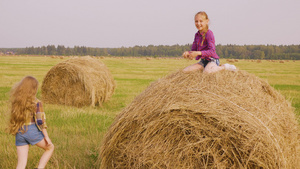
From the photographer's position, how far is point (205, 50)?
18.0 feet

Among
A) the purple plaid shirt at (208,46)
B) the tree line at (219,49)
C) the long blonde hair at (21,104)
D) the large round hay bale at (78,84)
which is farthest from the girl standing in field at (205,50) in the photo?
the tree line at (219,49)

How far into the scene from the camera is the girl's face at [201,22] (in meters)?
5.29

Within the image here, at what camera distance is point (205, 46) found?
5.56 meters

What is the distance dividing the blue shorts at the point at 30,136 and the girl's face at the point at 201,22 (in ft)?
11.1

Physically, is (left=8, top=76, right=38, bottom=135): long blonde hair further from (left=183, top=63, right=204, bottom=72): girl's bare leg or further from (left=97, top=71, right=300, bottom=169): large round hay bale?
(left=183, top=63, right=204, bottom=72): girl's bare leg

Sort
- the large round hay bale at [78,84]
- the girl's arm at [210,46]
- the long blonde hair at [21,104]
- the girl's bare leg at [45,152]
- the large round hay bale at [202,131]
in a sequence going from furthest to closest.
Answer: the large round hay bale at [78,84] → the girl's arm at [210,46] → the girl's bare leg at [45,152] → the long blonde hair at [21,104] → the large round hay bale at [202,131]

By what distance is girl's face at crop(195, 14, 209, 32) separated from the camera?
17.3 ft

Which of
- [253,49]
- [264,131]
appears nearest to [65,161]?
[264,131]

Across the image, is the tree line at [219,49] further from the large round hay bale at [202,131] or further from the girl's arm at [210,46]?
the large round hay bale at [202,131]

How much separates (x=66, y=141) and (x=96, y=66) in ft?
19.8

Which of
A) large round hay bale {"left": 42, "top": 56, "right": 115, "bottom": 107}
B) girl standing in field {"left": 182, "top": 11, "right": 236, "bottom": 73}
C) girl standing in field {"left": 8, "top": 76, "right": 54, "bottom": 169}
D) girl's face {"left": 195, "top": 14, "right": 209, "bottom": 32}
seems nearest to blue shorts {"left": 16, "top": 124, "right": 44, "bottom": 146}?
girl standing in field {"left": 8, "top": 76, "right": 54, "bottom": 169}

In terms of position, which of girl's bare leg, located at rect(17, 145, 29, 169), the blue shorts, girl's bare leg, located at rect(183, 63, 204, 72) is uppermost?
girl's bare leg, located at rect(183, 63, 204, 72)

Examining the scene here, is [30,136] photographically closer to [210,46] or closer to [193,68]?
[193,68]

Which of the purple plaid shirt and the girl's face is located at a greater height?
the girl's face
